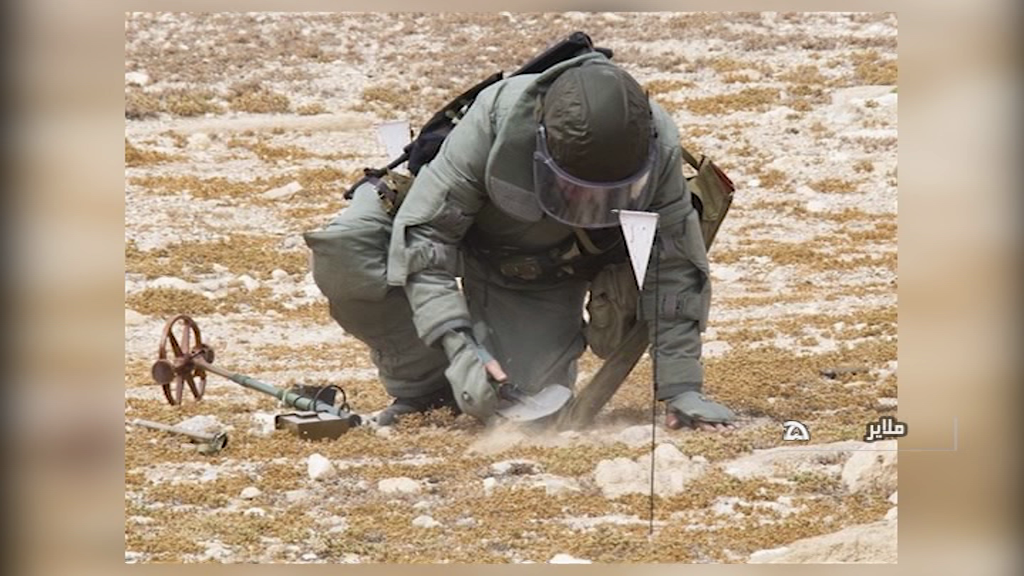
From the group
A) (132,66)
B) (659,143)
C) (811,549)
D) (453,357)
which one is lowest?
(811,549)

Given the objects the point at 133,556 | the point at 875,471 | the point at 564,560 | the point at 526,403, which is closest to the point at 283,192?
the point at 526,403

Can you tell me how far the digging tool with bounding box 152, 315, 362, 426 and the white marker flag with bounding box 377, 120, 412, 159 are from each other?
103cm

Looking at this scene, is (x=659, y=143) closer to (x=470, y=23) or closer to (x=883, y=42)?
(x=883, y=42)

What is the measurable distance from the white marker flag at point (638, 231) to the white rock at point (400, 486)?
3.46ft

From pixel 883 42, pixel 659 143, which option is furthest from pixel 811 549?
pixel 883 42

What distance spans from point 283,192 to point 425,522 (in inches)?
276

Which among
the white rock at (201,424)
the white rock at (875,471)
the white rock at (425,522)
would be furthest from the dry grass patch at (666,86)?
the white rock at (425,522)

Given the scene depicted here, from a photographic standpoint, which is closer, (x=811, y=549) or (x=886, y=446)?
(x=811, y=549)

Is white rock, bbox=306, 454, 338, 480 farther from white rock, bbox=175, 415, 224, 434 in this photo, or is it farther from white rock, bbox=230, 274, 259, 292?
white rock, bbox=230, 274, 259, 292

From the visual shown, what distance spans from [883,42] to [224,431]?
9522 millimetres

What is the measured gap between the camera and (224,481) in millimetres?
7918

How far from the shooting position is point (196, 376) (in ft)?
29.3

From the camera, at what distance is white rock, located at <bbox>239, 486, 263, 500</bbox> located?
25.5 feet

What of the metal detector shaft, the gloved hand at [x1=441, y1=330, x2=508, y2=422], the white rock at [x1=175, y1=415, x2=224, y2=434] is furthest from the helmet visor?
the white rock at [x1=175, y1=415, x2=224, y2=434]
